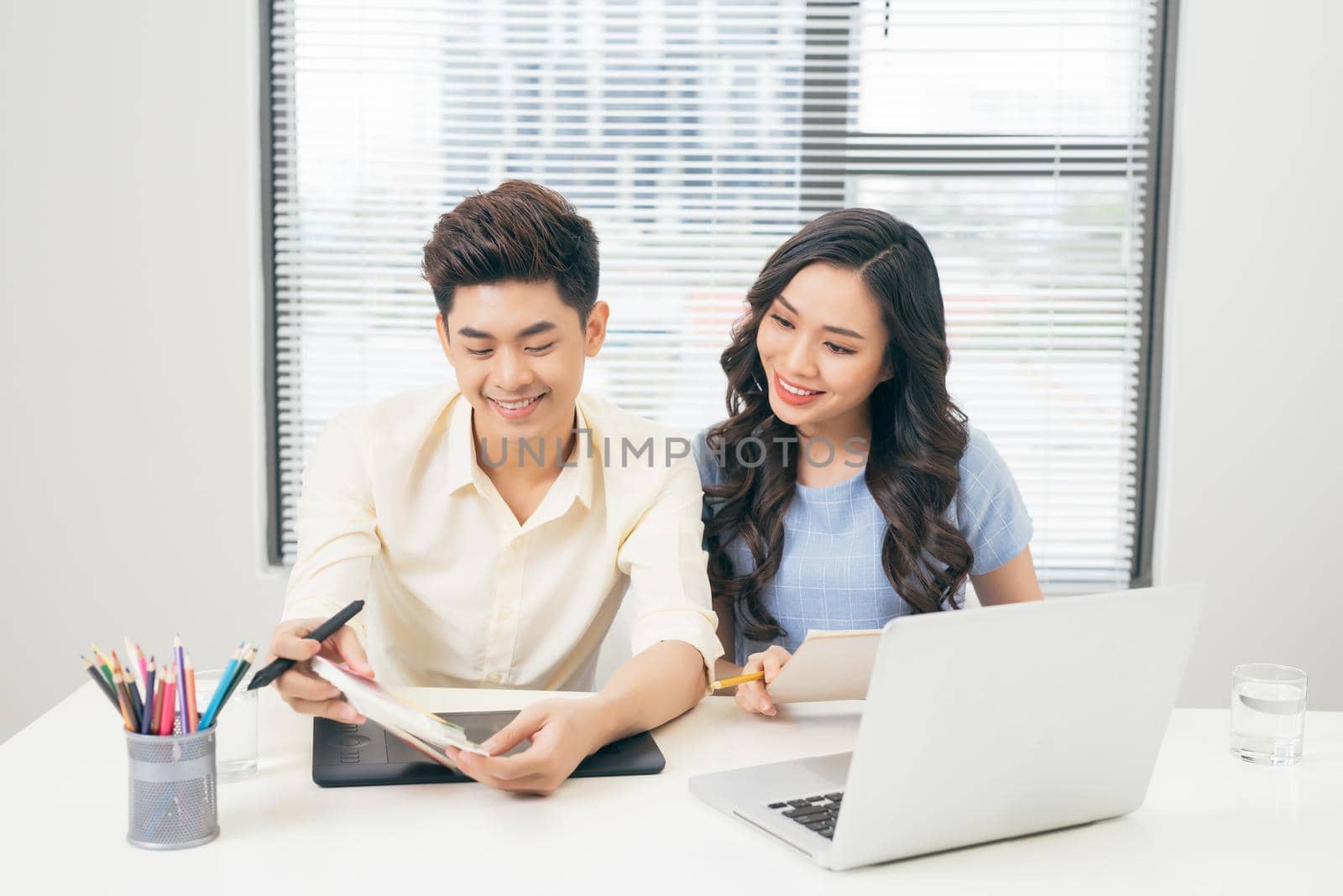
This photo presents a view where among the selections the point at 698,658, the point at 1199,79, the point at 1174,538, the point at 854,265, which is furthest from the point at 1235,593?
the point at 698,658

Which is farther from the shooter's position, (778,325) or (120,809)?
(778,325)

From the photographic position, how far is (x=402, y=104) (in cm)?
283

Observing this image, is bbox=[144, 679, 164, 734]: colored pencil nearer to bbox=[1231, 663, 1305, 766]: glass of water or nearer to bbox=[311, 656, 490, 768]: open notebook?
bbox=[311, 656, 490, 768]: open notebook

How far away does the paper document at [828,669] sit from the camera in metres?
1.30

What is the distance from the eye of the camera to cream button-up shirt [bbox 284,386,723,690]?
160 cm

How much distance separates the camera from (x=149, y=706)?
1.00 metres

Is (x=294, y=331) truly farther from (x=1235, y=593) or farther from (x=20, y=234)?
(x=1235, y=593)

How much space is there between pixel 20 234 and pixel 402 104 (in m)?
0.94

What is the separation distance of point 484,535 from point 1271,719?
3.38 ft

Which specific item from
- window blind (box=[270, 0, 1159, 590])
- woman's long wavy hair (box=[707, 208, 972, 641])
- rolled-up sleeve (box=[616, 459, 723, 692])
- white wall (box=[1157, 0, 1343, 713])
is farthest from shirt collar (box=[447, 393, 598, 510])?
white wall (box=[1157, 0, 1343, 713])

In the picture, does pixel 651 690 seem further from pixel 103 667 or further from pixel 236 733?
pixel 103 667

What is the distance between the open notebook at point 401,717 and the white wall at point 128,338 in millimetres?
1813

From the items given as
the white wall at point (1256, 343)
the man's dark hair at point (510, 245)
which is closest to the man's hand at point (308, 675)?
the man's dark hair at point (510, 245)

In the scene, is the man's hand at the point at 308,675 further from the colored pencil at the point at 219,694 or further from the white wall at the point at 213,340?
the white wall at the point at 213,340
